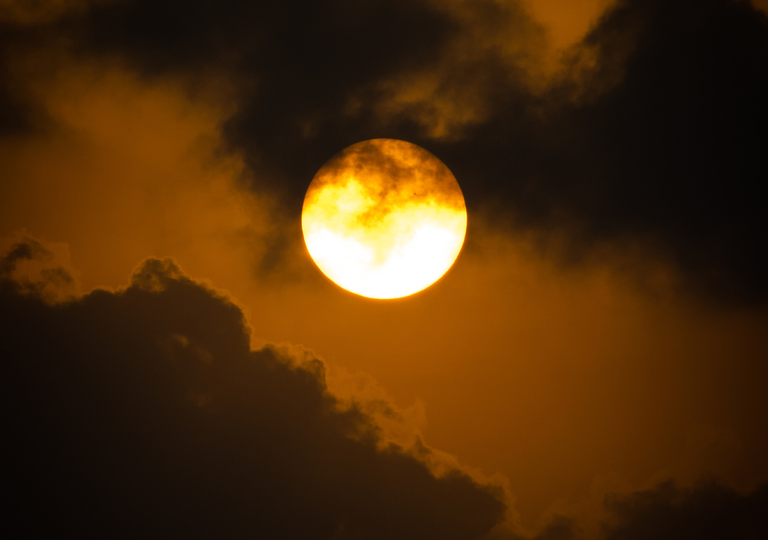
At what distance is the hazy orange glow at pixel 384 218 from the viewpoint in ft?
30.6

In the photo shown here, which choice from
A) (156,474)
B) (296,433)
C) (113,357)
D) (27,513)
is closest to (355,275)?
(296,433)

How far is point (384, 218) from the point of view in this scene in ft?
30.5

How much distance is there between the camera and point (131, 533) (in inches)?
603

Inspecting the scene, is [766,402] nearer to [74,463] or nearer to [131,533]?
[131,533]

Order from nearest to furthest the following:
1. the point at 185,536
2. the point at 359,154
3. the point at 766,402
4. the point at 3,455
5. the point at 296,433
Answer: the point at 359,154
the point at 766,402
the point at 3,455
the point at 185,536
the point at 296,433

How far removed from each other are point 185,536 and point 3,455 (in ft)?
27.0

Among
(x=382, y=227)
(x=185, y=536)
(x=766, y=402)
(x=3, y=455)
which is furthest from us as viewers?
(x=185, y=536)

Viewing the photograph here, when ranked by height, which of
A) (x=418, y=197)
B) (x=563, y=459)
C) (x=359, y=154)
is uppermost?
(x=359, y=154)

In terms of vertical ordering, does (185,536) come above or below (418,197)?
below

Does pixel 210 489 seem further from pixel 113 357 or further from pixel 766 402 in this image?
pixel 766 402

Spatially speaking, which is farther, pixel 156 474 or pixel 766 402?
pixel 156 474

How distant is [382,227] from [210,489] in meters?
15.1

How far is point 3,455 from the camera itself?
14.2 meters

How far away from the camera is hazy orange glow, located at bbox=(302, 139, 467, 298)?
934 cm
